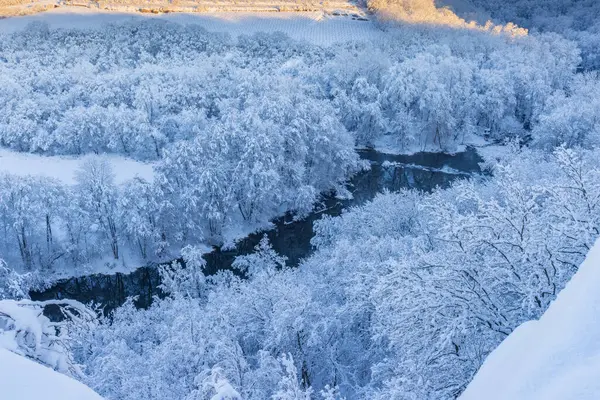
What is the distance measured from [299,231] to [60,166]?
708 inches

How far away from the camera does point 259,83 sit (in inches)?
1663

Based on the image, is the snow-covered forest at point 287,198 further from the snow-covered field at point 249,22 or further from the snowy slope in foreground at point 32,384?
the snow-covered field at point 249,22

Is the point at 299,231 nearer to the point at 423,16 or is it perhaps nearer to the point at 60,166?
the point at 60,166

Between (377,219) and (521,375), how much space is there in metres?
21.0

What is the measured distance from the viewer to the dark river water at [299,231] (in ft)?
92.8

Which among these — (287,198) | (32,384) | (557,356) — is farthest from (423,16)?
(32,384)

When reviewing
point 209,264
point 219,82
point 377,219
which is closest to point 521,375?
point 377,219

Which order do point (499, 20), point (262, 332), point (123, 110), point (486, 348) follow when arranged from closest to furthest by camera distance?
point (486, 348), point (262, 332), point (123, 110), point (499, 20)

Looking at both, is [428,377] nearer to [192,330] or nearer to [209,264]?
[192,330]

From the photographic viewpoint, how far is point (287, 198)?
35281mm

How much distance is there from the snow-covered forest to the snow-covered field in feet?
13.9

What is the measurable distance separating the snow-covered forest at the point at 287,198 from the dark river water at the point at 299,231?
2.82 feet

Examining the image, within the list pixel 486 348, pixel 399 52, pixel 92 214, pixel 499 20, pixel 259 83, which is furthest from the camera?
pixel 499 20

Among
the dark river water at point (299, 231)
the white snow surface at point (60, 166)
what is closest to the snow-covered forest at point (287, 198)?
the white snow surface at point (60, 166)
